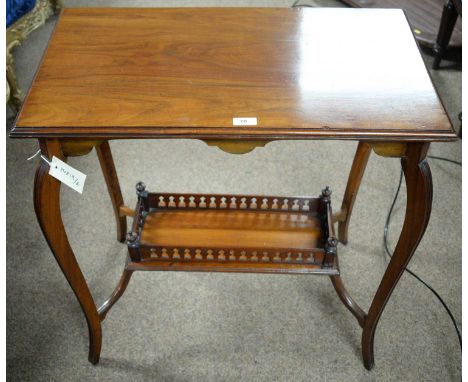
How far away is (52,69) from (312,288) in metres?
0.89

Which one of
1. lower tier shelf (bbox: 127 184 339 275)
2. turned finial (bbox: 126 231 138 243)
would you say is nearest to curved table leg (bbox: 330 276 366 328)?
lower tier shelf (bbox: 127 184 339 275)

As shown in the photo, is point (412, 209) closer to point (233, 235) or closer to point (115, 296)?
point (233, 235)

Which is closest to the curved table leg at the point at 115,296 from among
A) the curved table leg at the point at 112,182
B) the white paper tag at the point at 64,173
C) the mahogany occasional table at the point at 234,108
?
the mahogany occasional table at the point at 234,108

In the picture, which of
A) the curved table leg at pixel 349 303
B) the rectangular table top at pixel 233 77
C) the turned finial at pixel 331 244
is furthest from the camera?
the curved table leg at pixel 349 303

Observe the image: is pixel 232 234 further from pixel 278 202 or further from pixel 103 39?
pixel 103 39

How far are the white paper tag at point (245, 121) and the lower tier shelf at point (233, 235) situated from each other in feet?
1.31

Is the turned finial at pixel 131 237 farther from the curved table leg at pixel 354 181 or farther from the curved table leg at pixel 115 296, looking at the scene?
the curved table leg at pixel 354 181

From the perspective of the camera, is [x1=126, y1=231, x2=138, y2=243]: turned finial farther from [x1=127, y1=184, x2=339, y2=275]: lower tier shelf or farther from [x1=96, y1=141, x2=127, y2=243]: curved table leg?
[x1=96, y1=141, x2=127, y2=243]: curved table leg

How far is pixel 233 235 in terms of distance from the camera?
1.21 meters

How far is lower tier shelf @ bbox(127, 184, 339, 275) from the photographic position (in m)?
1.14

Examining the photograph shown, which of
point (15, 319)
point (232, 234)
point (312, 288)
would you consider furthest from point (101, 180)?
point (312, 288)

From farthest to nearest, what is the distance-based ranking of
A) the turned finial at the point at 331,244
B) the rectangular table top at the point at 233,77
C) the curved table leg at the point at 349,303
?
the curved table leg at the point at 349,303 < the turned finial at the point at 331,244 < the rectangular table top at the point at 233,77

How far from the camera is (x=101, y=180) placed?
171 centimetres

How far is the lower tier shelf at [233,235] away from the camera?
3.73 ft
